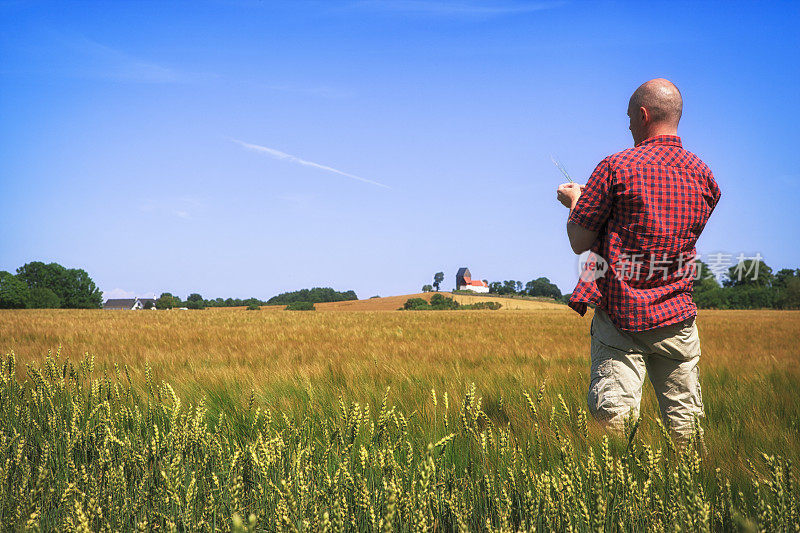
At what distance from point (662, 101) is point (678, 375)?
1395mm

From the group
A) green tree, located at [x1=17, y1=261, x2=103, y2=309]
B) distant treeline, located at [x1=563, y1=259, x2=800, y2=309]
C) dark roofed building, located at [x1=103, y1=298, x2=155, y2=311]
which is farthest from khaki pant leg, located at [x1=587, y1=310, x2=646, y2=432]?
dark roofed building, located at [x1=103, y1=298, x2=155, y2=311]

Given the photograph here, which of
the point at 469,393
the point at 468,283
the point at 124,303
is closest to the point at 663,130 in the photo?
the point at 469,393

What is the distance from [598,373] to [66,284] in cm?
7256

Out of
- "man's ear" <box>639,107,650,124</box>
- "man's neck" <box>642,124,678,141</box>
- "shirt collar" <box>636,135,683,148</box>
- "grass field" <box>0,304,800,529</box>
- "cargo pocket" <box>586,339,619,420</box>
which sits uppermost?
"man's ear" <box>639,107,650,124</box>

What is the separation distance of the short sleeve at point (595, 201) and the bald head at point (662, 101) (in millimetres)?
399

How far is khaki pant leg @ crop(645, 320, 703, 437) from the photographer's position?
2.40 meters

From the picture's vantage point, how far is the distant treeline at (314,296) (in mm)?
58572

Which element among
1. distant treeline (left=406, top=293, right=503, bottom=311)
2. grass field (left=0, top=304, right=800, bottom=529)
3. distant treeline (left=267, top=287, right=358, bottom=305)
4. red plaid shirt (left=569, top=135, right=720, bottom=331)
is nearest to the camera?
grass field (left=0, top=304, right=800, bottom=529)

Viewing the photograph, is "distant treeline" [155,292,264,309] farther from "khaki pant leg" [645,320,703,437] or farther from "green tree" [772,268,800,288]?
"green tree" [772,268,800,288]

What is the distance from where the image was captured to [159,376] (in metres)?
3.99

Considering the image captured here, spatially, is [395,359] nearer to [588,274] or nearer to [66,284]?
[588,274]

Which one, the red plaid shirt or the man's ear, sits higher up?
the man's ear

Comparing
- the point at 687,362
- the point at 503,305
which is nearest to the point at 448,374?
the point at 687,362

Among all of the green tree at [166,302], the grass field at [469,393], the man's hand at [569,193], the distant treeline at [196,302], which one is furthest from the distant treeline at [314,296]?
the man's hand at [569,193]
